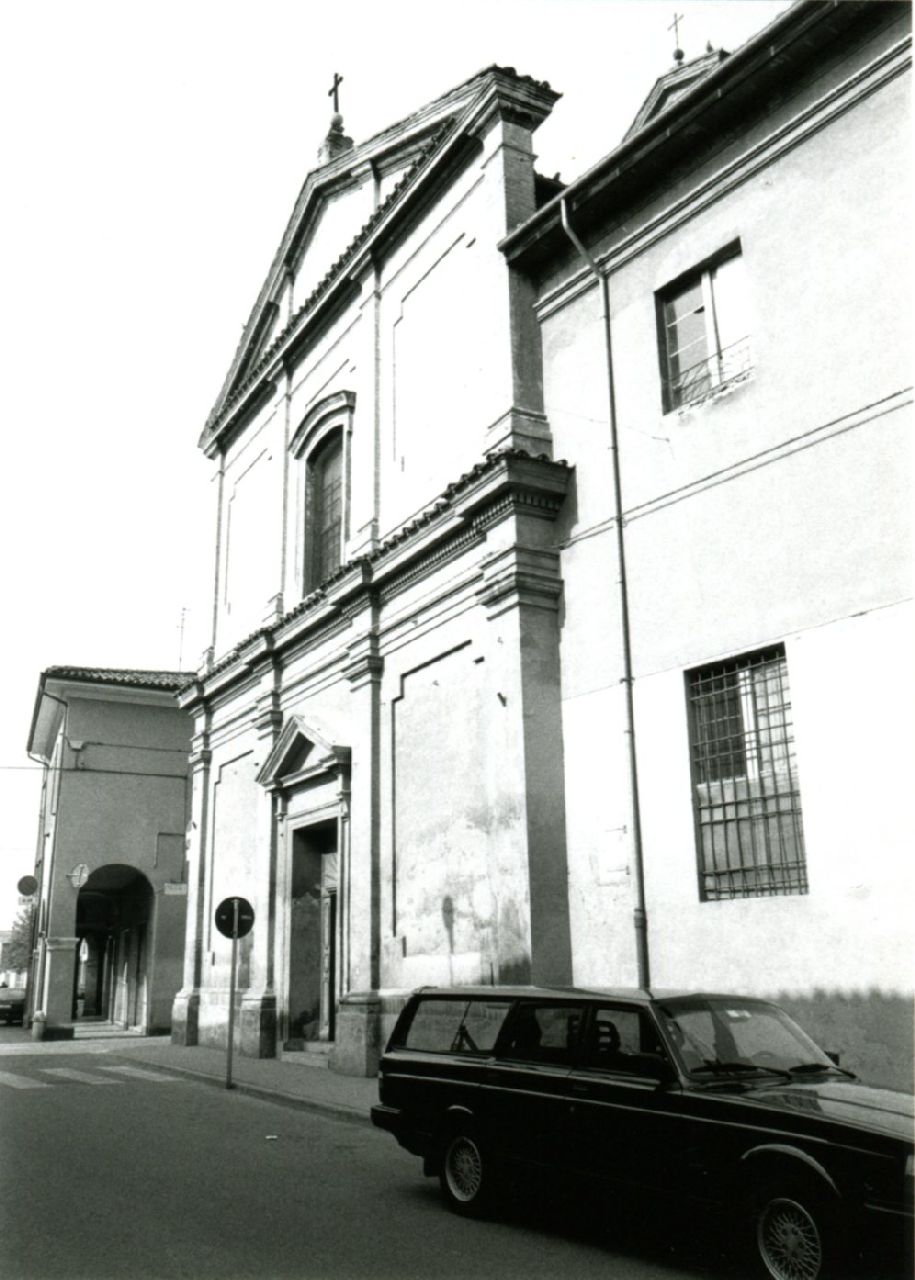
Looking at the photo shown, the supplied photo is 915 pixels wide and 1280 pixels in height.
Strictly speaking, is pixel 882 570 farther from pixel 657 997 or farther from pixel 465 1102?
pixel 465 1102

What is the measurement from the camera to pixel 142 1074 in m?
16.0

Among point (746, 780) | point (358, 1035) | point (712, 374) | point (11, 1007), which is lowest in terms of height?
point (11, 1007)

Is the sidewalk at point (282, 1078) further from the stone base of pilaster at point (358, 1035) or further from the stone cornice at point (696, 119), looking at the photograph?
the stone cornice at point (696, 119)

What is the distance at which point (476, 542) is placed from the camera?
1345cm

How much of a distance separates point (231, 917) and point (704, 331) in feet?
29.2

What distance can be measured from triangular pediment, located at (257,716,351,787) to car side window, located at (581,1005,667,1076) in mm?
9869

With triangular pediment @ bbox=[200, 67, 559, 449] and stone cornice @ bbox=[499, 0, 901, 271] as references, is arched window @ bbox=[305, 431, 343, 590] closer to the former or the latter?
triangular pediment @ bbox=[200, 67, 559, 449]

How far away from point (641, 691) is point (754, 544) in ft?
6.08

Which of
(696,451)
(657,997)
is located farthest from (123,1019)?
(657,997)

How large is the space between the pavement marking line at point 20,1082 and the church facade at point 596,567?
3.53 m

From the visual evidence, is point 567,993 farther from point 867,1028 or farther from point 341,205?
point 341,205

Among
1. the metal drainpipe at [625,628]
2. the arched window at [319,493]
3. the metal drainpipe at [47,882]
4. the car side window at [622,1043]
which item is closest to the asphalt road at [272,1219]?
the car side window at [622,1043]

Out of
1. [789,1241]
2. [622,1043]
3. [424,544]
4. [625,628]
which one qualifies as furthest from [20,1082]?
[789,1241]

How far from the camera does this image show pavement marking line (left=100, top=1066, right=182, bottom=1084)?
49.3 ft
